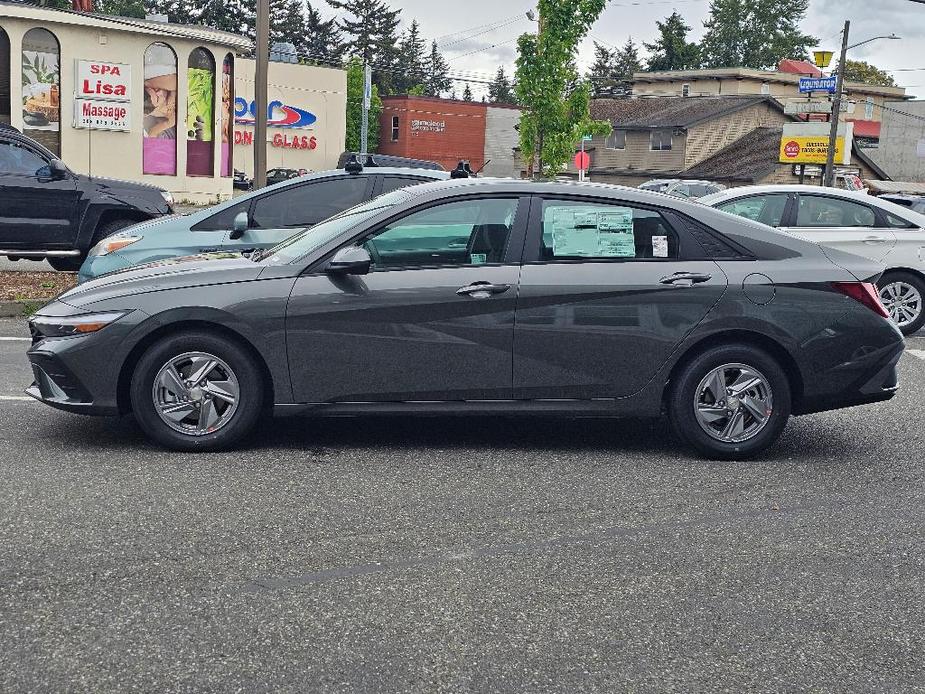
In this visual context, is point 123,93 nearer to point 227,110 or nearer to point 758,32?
point 227,110

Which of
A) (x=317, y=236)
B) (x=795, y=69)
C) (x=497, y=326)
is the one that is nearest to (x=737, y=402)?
(x=497, y=326)

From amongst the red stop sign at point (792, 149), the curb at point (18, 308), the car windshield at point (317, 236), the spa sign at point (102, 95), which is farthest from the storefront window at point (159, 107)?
the car windshield at point (317, 236)

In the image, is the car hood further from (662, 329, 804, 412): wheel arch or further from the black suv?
the black suv

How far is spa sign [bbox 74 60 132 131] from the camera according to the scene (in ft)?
130

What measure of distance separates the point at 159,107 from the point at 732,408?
37119 mm

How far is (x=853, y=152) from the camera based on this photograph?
233 feet

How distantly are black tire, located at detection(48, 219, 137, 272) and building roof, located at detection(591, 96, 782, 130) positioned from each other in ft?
186

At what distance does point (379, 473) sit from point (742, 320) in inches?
85.6

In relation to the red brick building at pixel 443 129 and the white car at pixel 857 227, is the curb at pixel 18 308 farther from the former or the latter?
the red brick building at pixel 443 129

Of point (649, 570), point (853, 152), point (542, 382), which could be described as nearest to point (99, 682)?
point (649, 570)

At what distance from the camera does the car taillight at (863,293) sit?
7.15m

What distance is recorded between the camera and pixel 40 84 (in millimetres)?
39031

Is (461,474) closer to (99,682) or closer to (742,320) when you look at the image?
(742,320)

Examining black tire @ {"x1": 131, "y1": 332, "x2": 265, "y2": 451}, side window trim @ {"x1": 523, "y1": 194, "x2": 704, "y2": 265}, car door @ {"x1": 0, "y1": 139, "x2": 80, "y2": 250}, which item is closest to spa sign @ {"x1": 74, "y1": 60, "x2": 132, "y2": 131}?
car door @ {"x1": 0, "y1": 139, "x2": 80, "y2": 250}
